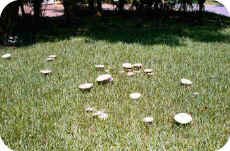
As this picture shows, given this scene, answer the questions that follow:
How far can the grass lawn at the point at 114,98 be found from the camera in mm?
4113

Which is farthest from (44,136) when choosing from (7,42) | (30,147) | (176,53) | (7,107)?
(7,42)

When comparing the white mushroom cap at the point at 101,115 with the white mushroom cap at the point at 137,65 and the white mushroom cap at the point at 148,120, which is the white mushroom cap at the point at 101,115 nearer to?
the white mushroom cap at the point at 148,120

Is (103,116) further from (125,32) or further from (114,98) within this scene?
(125,32)

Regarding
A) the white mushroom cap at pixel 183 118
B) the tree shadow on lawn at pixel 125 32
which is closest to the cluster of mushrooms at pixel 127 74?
the white mushroom cap at pixel 183 118

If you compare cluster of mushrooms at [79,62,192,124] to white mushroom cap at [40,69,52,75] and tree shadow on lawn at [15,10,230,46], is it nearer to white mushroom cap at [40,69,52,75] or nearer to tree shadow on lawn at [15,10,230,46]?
white mushroom cap at [40,69,52,75]

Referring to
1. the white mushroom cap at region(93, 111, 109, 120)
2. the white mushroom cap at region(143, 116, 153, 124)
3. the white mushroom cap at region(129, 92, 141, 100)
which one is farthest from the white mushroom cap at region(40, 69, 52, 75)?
the white mushroom cap at region(143, 116, 153, 124)

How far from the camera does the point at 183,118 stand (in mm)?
4465

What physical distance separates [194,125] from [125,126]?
2.81ft

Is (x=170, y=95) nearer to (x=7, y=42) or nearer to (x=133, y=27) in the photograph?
(x=7, y=42)

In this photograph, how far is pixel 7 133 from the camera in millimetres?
4297

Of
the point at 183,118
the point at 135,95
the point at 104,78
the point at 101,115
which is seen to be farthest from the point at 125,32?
the point at 183,118

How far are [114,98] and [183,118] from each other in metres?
1.19

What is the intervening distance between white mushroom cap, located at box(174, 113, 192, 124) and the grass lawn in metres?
0.07

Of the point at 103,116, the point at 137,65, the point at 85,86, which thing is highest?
the point at 137,65
